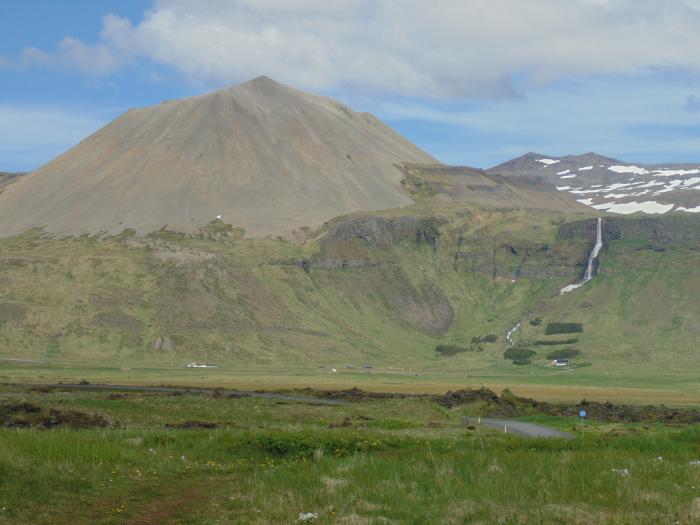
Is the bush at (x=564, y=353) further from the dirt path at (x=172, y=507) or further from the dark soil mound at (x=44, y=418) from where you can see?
the dirt path at (x=172, y=507)

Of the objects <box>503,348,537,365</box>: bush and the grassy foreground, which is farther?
<box>503,348,537,365</box>: bush

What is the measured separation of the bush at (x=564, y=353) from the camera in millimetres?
189250

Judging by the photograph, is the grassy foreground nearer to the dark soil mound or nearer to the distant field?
the dark soil mound

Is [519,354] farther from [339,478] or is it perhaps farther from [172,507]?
[172,507]

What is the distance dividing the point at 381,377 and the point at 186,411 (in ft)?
288

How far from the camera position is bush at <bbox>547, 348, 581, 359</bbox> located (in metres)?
189

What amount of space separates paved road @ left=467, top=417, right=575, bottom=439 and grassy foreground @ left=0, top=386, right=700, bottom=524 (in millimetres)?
11516

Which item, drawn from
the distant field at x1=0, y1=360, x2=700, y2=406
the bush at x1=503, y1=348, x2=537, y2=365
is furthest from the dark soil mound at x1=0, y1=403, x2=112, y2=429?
Answer: the bush at x1=503, y1=348, x2=537, y2=365

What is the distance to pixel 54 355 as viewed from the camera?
169 meters

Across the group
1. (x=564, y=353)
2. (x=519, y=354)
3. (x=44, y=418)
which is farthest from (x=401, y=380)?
(x=44, y=418)

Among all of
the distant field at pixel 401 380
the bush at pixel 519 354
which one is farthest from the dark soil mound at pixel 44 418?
the bush at pixel 519 354

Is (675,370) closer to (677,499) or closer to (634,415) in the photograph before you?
(634,415)

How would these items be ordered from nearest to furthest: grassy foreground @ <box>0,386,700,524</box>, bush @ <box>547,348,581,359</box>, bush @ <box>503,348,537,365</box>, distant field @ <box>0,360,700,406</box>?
grassy foreground @ <box>0,386,700,524</box>
distant field @ <box>0,360,700,406</box>
bush @ <box>503,348,537,365</box>
bush @ <box>547,348,581,359</box>

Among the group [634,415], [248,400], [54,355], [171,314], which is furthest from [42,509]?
[171,314]
